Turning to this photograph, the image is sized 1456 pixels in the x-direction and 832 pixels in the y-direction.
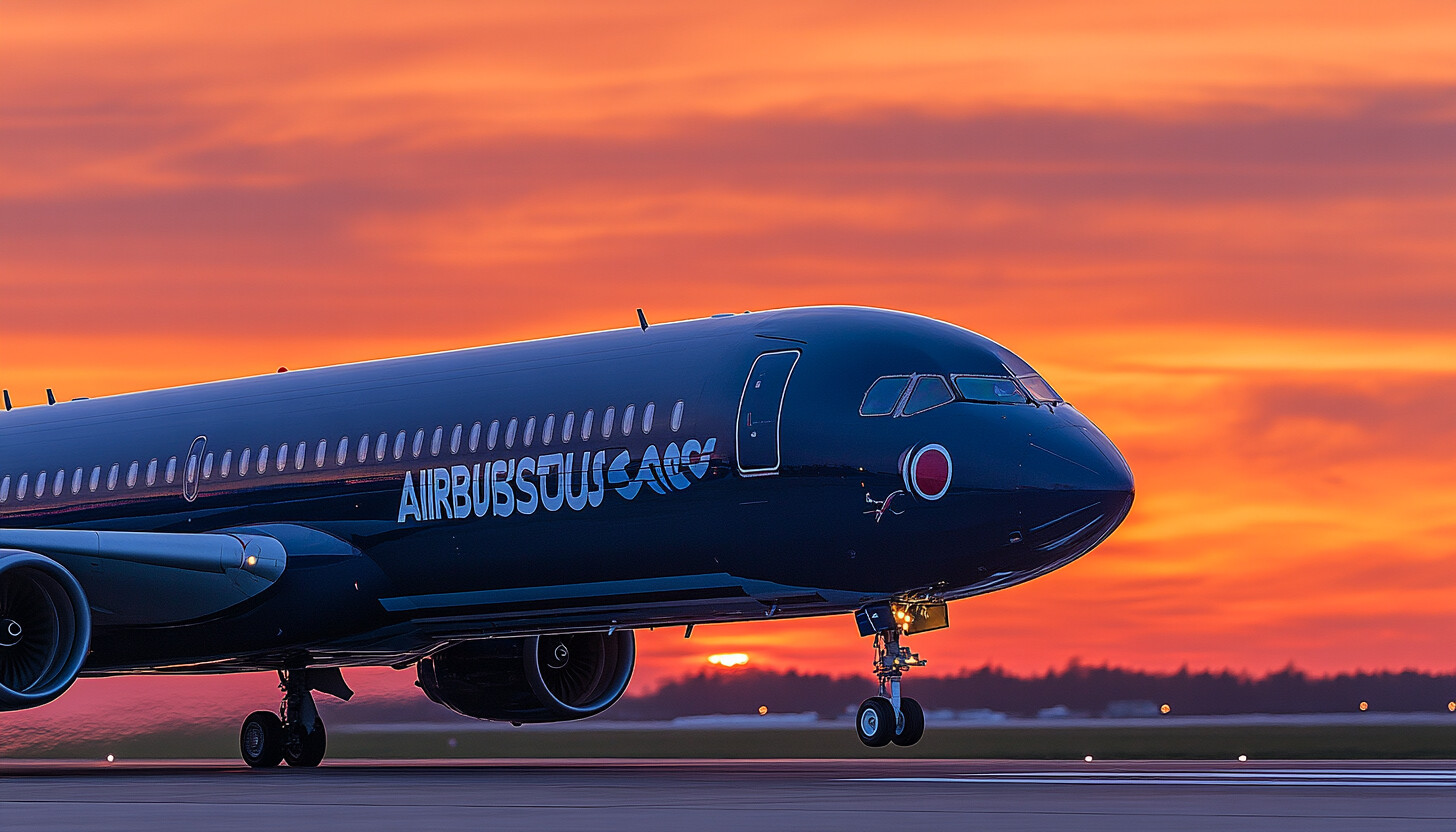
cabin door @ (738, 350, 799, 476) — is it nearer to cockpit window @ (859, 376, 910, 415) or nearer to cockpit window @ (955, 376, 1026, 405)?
cockpit window @ (859, 376, 910, 415)

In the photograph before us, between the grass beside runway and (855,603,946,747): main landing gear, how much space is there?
31.4 ft

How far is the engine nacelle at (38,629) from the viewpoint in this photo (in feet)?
84.5

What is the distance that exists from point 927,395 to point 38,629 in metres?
11.3

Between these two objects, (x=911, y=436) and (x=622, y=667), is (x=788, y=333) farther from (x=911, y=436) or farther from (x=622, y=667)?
(x=622, y=667)

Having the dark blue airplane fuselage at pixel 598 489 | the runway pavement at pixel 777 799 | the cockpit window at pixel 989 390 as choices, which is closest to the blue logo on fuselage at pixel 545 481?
the dark blue airplane fuselage at pixel 598 489

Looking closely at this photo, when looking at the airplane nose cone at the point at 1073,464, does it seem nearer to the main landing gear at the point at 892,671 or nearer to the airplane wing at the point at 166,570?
the main landing gear at the point at 892,671

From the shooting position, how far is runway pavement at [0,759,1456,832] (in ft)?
52.1

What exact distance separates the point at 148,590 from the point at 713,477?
28.9 ft

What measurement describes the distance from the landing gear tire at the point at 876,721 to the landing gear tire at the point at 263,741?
12.3 meters

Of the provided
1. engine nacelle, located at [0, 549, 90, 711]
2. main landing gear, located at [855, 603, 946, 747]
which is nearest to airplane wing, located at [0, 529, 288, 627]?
engine nacelle, located at [0, 549, 90, 711]

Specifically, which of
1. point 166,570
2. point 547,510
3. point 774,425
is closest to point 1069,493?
point 774,425

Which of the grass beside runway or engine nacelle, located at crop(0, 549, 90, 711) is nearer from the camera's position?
engine nacelle, located at crop(0, 549, 90, 711)

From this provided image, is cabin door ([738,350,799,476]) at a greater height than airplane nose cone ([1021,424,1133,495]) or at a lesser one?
greater

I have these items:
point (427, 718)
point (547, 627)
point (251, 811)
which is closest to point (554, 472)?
point (547, 627)
